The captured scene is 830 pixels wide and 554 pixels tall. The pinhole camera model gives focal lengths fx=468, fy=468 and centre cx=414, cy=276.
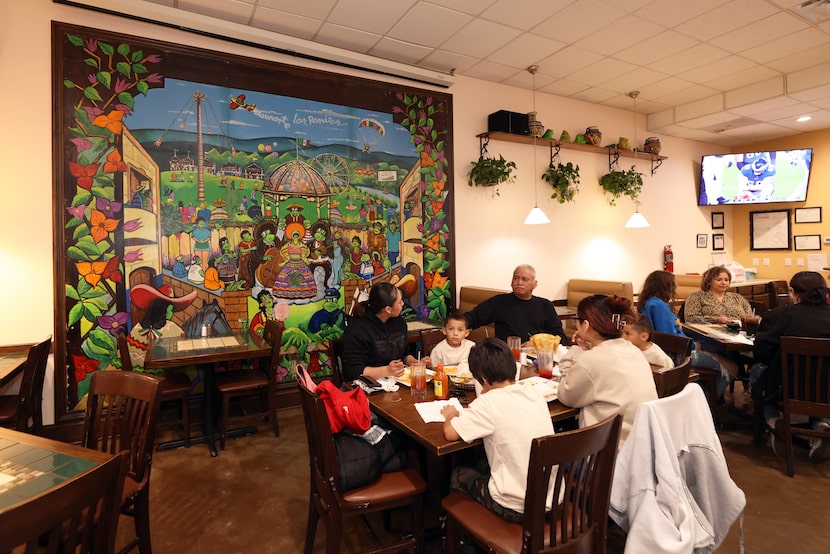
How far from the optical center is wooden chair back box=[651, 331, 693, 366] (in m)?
3.12

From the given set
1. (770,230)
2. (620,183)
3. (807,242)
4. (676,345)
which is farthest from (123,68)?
(807,242)

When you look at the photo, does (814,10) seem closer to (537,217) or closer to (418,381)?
(537,217)

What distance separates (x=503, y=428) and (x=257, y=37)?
377 centimetres

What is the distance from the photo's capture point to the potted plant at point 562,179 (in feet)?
18.5

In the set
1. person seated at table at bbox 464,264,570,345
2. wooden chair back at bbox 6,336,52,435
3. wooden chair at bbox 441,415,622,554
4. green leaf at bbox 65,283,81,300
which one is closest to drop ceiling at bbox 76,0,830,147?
person seated at table at bbox 464,264,570,345

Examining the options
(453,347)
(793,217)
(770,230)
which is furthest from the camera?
(770,230)

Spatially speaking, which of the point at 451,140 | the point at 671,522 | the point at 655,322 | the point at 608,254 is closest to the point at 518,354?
the point at 671,522

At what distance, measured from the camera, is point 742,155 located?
274 inches

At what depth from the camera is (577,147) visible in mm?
5840

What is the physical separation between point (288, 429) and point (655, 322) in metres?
3.14

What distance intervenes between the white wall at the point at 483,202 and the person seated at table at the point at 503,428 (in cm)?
332

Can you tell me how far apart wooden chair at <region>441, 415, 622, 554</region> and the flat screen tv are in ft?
22.9

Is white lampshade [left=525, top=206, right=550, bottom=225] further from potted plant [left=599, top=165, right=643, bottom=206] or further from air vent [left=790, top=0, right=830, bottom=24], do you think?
air vent [left=790, top=0, right=830, bottom=24]

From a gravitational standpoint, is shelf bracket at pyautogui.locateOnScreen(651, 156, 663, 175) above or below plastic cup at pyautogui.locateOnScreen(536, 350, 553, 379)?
above
